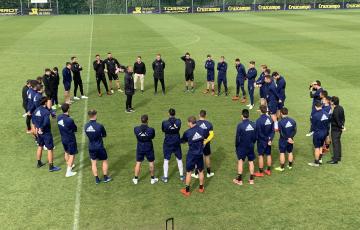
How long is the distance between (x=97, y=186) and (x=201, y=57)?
17861 millimetres

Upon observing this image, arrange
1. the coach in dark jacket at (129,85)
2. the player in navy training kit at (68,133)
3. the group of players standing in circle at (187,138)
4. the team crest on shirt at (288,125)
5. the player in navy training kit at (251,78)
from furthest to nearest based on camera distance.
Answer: the player in navy training kit at (251,78) → the coach in dark jacket at (129,85) → the team crest on shirt at (288,125) → the player in navy training kit at (68,133) → the group of players standing in circle at (187,138)

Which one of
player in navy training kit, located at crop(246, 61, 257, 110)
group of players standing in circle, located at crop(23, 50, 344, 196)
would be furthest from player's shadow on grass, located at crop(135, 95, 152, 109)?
group of players standing in circle, located at crop(23, 50, 344, 196)

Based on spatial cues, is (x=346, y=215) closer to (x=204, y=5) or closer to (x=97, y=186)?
(x=97, y=186)

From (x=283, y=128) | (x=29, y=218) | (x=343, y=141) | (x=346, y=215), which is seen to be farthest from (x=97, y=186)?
(x=343, y=141)

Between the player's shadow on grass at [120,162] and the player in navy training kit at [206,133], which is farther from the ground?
the player in navy training kit at [206,133]

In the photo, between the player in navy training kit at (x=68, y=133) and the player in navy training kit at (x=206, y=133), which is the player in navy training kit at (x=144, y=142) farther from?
the player in navy training kit at (x=68, y=133)

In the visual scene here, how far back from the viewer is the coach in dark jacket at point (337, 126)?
10.9 meters

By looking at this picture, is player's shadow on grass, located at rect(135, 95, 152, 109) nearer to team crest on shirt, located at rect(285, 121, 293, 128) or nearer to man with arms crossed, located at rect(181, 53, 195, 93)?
man with arms crossed, located at rect(181, 53, 195, 93)

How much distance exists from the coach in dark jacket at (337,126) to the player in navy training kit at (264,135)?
81.5 inches

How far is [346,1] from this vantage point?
69.2m

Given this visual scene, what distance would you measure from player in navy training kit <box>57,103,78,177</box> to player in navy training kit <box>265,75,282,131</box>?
24.0 feet

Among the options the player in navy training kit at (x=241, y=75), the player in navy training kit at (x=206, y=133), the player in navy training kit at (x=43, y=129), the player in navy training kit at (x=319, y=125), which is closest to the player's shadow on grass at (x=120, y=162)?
the player in navy training kit at (x=43, y=129)

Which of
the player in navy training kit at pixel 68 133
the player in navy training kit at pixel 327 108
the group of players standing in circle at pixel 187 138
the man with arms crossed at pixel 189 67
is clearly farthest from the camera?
the man with arms crossed at pixel 189 67

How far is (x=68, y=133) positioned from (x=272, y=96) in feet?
24.9
